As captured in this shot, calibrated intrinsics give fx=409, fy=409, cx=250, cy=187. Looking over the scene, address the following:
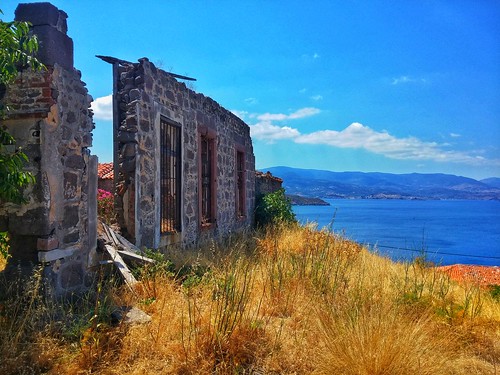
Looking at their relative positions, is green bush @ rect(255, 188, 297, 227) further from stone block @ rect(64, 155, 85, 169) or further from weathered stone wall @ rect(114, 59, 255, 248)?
stone block @ rect(64, 155, 85, 169)

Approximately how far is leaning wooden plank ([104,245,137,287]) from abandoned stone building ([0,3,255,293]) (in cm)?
21

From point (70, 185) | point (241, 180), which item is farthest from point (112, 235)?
point (241, 180)

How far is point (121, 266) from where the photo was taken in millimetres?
5004

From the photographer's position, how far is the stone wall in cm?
407

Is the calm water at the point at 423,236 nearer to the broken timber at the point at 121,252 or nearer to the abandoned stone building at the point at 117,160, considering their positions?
the broken timber at the point at 121,252

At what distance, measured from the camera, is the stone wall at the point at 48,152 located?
4.07 meters

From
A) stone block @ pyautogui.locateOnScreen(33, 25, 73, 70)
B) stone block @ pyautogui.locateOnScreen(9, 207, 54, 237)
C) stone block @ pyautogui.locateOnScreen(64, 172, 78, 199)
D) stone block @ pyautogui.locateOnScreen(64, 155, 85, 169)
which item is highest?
stone block @ pyautogui.locateOnScreen(33, 25, 73, 70)

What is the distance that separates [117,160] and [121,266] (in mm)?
1878

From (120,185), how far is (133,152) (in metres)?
0.54

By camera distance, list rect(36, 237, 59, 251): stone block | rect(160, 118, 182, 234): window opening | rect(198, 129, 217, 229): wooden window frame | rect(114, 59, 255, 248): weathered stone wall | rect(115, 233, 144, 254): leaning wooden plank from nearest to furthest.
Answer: rect(36, 237, 59, 251): stone block, rect(115, 233, 144, 254): leaning wooden plank, rect(114, 59, 255, 248): weathered stone wall, rect(160, 118, 182, 234): window opening, rect(198, 129, 217, 229): wooden window frame

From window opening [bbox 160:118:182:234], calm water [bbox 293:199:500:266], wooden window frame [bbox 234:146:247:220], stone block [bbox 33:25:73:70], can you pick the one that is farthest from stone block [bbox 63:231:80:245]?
wooden window frame [bbox 234:146:247:220]

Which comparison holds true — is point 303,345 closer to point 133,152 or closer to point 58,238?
point 58,238

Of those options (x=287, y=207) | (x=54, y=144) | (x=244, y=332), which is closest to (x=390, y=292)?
(x=244, y=332)

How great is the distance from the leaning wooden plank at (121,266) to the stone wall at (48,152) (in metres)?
0.51
